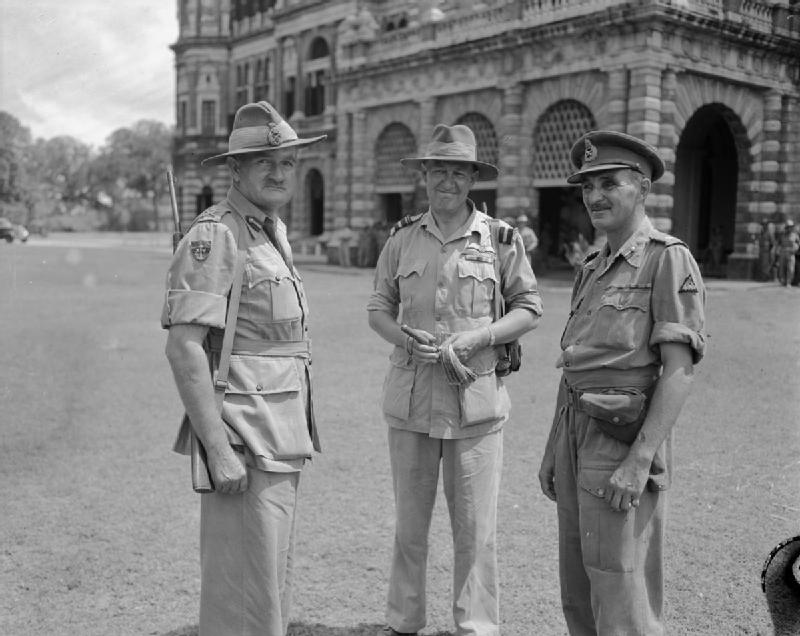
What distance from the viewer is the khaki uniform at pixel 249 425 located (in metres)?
2.90

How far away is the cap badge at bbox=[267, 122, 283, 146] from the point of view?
305 centimetres

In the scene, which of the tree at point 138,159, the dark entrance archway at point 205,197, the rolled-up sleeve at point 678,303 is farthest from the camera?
the tree at point 138,159

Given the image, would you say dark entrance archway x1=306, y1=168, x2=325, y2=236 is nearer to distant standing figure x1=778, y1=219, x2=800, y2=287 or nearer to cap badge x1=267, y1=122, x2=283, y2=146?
distant standing figure x1=778, y1=219, x2=800, y2=287

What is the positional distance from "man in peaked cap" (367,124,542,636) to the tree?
79.6 metres

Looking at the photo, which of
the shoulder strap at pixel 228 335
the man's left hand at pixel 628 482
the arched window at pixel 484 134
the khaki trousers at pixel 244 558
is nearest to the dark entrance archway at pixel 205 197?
the arched window at pixel 484 134

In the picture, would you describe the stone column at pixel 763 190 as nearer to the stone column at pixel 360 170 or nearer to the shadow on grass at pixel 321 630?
the stone column at pixel 360 170

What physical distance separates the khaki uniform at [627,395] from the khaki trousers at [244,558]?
1.09 meters

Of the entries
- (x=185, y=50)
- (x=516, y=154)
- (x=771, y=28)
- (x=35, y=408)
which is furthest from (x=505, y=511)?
(x=185, y=50)

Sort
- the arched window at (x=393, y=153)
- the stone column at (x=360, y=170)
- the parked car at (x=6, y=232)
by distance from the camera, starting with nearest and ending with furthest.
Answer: the arched window at (x=393, y=153) < the stone column at (x=360, y=170) < the parked car at (x=6, y=232)

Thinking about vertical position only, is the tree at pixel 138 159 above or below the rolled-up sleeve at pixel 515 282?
above

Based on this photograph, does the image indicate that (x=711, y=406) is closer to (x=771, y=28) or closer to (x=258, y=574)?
(x=258, y=574)

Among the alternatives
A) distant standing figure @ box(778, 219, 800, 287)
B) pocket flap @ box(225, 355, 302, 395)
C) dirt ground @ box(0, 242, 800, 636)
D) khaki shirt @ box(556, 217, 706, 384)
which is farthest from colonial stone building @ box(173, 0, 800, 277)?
pocket flap @ box(225, 355, 302, 395)

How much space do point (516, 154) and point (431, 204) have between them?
18.2m

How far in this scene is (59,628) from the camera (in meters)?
3.79
